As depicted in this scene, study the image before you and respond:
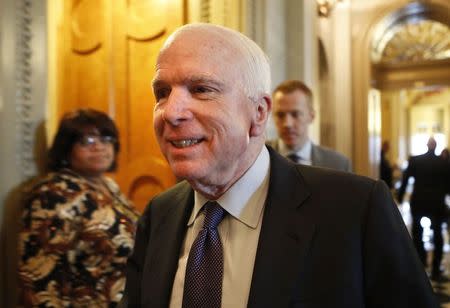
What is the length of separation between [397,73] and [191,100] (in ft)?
24.1

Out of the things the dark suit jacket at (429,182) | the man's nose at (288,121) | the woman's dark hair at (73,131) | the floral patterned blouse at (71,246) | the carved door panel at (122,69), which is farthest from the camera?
the dark suit jacket at (429,182)

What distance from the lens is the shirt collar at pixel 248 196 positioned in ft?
3.29

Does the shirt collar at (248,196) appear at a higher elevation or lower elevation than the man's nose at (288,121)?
lower

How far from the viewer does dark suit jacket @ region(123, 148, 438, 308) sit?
0.88 metres

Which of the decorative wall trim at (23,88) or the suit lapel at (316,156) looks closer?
the decorative wall trim at (23,88)

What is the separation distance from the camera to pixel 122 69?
3535mm

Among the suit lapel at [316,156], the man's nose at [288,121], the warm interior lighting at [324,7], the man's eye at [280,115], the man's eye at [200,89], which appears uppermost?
the warm interior lighting at [324,7]

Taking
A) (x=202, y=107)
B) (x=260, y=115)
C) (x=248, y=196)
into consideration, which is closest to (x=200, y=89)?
(x=202, y=107)

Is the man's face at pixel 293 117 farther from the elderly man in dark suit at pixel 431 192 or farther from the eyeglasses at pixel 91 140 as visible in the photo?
the elderly man in dark suit at pixel 431 192

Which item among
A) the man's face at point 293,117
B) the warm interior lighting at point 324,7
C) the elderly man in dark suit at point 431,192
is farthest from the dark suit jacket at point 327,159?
the warm interior lighting at point 324,7

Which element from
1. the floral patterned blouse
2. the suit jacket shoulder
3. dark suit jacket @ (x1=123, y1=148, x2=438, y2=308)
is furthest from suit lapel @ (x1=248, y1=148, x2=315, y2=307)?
the suit jacket shoulder

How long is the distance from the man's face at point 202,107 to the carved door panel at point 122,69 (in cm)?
244

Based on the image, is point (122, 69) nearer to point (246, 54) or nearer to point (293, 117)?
point (293, 117)

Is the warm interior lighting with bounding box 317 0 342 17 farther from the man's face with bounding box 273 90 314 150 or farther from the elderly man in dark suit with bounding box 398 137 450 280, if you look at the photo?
the man's face with bounding box 273 90 314 150
